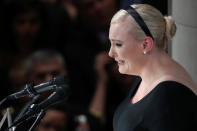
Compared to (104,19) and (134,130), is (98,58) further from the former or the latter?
(134,130)

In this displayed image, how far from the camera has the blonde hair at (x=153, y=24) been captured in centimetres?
230

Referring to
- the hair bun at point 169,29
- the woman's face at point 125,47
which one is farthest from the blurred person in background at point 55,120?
the hair bun at point 169,29

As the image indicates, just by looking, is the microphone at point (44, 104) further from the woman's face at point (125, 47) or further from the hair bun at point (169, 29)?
the hair bun at point (169, 29)

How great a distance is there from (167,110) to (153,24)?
0.34 m

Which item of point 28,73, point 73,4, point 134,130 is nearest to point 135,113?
point 134,130

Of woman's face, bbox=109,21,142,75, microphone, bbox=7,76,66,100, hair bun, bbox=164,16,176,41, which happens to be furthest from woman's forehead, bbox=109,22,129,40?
microphone, bbox=7,76,66,100

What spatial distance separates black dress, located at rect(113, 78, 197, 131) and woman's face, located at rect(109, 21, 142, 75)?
0.15 meters

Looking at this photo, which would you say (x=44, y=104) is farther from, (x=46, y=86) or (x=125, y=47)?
(x=125, y=47)

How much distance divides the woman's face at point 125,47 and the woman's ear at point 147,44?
0.02m

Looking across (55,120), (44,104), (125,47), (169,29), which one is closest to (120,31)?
(125,47)

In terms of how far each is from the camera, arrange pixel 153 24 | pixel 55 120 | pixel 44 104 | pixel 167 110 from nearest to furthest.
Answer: pixel 44 104 < pixel 167 110 < pixel 153 24 < pixel 55 120

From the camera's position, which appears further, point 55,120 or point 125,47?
point 55,120

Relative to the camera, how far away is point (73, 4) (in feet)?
16.1

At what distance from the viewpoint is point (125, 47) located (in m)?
2.33
